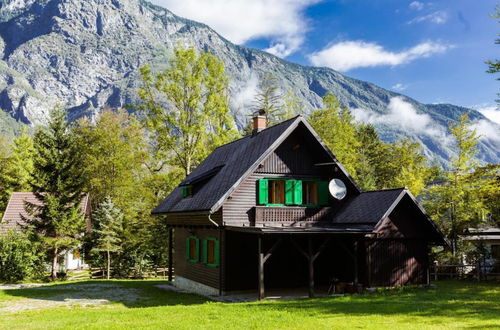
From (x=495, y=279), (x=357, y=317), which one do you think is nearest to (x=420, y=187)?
(x=495, y=279)

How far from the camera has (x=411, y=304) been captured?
15.5 metres

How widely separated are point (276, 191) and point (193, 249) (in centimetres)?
590

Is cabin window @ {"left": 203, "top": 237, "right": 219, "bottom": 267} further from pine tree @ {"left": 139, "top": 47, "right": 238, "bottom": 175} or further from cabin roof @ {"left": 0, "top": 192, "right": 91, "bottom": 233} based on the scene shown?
cabin roof @ {"left": 0, "top": 192, "right": 91, "bottom": 233}

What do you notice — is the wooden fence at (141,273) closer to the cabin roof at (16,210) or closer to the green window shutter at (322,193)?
the cabin roof at (16,210)

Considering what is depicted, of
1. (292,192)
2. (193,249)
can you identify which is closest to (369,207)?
(292,192)

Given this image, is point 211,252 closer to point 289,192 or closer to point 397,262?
point 289,192

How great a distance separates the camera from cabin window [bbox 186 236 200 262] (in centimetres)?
2247

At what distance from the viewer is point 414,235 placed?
798 inches

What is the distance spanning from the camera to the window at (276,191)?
68.4ft

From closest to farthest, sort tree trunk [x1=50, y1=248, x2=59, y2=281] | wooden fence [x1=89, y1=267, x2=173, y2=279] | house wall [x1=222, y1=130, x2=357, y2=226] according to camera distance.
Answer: house wall [x1=222, y1=130, x2=357, y2=226]
tree trunk [x1=50, y1=248, x2=59, y2=281]
wooden fence [x1=89, y1=267, x2=173, y2=279]

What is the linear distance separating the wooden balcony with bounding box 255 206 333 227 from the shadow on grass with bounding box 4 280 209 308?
436 centimetres

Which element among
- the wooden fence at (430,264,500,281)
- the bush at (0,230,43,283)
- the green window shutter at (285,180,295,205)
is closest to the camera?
the green window shutter at (285,180,295,205)

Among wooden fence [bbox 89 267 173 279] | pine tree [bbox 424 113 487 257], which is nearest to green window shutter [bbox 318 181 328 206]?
pine tree [bbox 424 113 487 257]

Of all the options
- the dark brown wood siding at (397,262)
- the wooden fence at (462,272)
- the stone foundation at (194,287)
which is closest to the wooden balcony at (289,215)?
the dark brown wood siding at (397,262)
